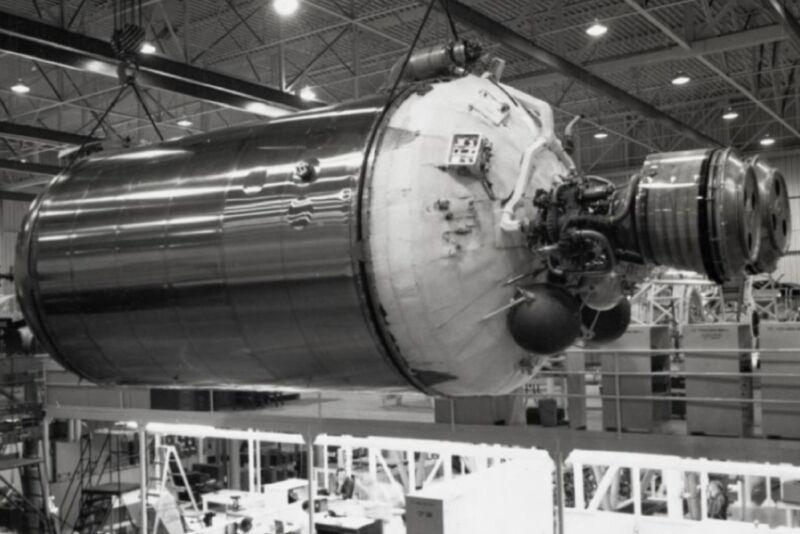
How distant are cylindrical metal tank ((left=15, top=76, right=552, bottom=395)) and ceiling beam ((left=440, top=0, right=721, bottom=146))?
8.94 meters

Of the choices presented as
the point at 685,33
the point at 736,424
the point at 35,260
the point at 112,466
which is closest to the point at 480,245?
the point at 35,260

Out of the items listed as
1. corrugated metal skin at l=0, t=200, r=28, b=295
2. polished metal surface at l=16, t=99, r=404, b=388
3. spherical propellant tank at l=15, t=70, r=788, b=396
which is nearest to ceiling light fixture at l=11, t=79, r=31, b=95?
corrugated metal skin at l=0, t=200, r=28, b=295

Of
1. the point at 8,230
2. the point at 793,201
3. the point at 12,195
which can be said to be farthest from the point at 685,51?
the point at 8,230

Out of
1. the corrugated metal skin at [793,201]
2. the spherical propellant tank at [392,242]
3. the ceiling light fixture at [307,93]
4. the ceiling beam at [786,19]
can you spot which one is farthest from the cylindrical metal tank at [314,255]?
the corrugated metal skin at [793,201]

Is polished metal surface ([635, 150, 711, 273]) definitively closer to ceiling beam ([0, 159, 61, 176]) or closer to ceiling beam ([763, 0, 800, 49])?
ceiling beam ([763, 0, 800, 49])

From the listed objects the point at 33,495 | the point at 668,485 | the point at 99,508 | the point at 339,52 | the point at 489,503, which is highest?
the point at 339,52

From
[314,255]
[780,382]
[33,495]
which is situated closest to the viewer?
[314,255]

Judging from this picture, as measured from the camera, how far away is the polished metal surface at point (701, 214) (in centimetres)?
332

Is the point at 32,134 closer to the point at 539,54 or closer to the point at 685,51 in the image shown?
the point at 539,54

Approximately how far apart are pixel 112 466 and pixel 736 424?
1717cm

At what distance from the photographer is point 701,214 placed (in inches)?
132

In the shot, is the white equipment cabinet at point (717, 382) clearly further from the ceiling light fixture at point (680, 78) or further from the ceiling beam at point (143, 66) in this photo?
the ceiling light fixture at point (680, 78)

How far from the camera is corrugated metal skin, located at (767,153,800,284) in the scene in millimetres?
39438

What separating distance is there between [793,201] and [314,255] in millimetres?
42286
